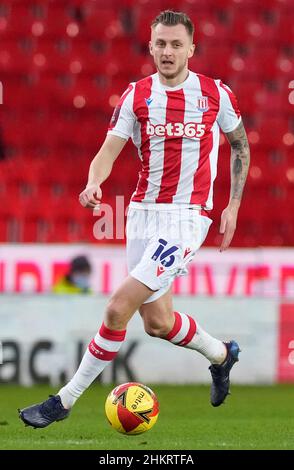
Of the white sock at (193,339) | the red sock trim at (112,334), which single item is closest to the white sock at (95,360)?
the red sock trim at (112,334)

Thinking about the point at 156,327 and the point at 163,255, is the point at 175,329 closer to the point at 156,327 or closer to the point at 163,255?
the point at 156,327

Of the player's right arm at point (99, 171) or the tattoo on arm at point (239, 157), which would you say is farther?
the tattoo on arm at point (239, 157)

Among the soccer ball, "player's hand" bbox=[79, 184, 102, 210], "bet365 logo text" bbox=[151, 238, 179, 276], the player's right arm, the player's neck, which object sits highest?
the player's neck

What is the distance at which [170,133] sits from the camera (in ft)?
17.9

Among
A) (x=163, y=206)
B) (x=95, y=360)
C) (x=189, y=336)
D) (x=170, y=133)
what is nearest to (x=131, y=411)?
(x=95, y=360)

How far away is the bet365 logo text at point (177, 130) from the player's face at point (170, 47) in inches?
10.3

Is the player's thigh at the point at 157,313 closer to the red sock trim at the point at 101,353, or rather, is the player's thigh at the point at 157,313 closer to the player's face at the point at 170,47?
the red sock trim at the point at 101,353

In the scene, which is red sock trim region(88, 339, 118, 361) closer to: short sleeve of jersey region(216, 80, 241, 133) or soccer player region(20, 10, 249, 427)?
soccer player region(20, 10, 249, 427)

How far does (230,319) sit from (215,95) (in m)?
4.37

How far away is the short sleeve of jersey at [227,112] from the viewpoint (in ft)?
18.5

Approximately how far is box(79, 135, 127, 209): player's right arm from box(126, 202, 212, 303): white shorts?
357 millimetres

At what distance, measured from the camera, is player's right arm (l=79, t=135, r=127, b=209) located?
16.4ft

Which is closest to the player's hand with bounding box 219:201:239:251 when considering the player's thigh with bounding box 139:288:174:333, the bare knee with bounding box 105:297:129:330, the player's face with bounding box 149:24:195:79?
the player's thigh with bounding box 139:288:174:333
